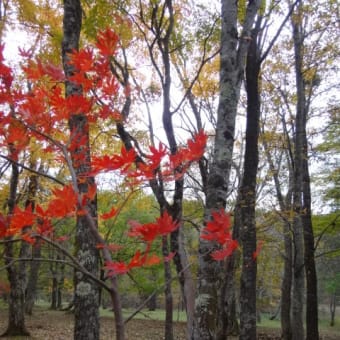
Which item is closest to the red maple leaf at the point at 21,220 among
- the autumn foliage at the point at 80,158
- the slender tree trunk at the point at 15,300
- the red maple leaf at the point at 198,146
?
the autumn foliage at the point at 80,158

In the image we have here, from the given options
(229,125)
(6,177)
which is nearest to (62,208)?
(229,125)

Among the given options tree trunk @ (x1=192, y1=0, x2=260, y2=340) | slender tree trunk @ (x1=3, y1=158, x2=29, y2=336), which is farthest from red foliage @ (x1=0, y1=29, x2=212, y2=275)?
slender tree trunk @ (x1=3, y1=158, x2=29, y2=336)

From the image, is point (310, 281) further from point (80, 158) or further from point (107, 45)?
point (107, 45)

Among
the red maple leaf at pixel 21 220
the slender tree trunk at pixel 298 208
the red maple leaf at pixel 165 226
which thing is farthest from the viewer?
the slender tree trunk at pixel 298 208

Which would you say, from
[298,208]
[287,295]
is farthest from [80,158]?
[287,295]

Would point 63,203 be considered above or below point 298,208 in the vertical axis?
below

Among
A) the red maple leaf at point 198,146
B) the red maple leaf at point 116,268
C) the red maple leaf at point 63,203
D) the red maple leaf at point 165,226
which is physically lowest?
the red maple leaf at point 116,268

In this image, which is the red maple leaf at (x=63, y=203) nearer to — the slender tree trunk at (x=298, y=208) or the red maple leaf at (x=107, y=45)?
the red maple leaf at (x=107, y=45)

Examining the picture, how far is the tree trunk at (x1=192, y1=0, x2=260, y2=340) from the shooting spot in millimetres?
3072

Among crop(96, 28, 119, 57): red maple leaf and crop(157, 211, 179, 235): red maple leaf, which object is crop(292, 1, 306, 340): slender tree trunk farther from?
crop(157, 211, 179, 235): red maple leaf

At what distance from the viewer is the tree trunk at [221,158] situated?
10.1 ft

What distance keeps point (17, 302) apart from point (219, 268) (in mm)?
9493

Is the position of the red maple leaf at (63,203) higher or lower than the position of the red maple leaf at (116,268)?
higher

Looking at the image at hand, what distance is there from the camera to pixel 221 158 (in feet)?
11.5
